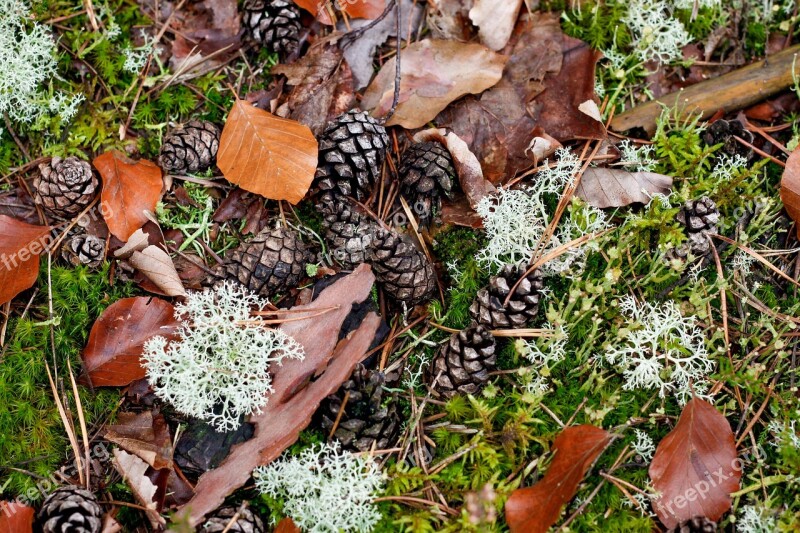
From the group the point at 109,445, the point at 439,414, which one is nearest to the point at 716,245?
the point at 439,414

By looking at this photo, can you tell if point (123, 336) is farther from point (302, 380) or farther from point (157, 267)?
point (302, 380)

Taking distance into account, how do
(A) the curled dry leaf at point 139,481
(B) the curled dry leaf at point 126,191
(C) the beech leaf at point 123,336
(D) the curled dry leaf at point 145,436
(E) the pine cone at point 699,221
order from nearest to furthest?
(A) the curled dry leaf at point 139,481 < (D) the curled dry leaf at point 145,436 < (C) the beech leaf at point 123,336 < (E) the pine cone at point 699,221 < (B) the curled dry leaf at point 126,191

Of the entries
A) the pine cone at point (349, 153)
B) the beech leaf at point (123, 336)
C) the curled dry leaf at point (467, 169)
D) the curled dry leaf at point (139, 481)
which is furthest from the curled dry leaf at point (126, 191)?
the curled dry leaf at point (467, 169)

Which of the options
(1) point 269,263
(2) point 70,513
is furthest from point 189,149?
(2) point 70,513

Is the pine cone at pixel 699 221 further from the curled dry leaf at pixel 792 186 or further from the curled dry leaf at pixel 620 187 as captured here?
the curled dry leaf at pixel 792 186

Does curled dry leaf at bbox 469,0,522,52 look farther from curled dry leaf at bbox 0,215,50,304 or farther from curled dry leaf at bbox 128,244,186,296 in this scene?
curled dry leaf at bbox 0,215,50,304

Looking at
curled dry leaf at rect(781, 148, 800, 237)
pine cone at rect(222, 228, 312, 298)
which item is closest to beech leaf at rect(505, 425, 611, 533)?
pine cone at rect(222, 228, 312, 298)
